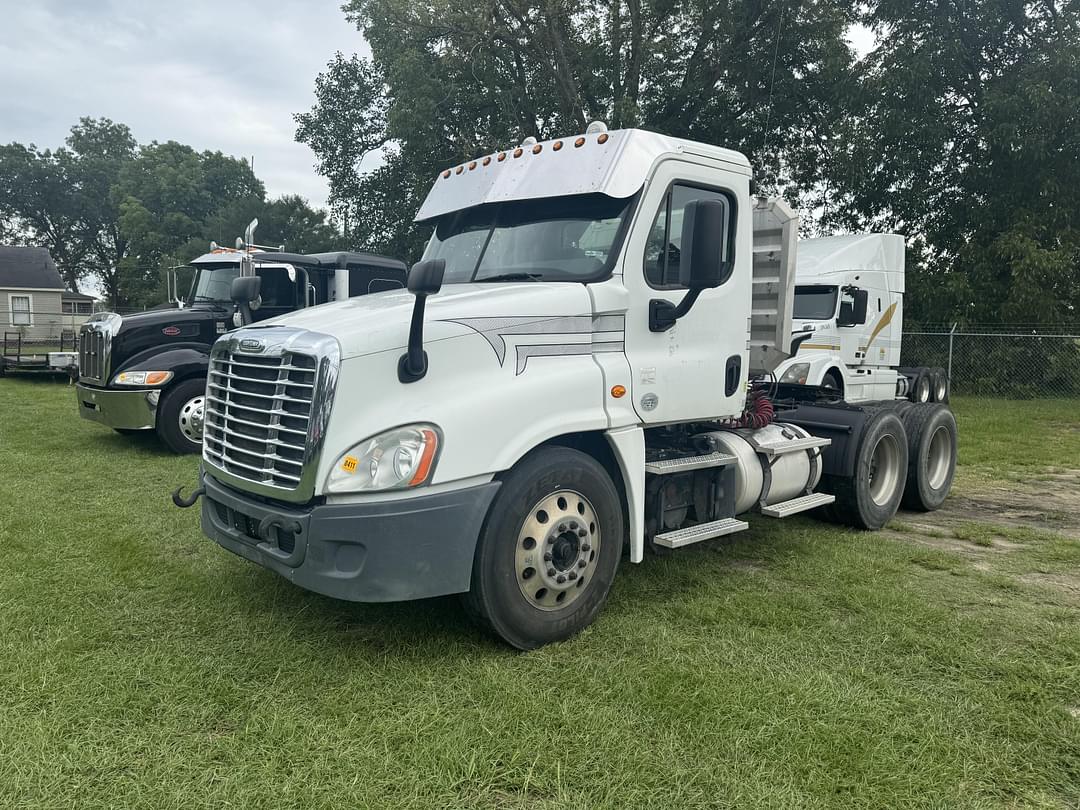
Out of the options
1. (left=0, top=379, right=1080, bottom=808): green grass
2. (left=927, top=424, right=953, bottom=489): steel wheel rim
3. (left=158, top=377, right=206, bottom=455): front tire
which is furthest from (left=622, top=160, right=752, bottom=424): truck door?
(left=158, top=377, right=206, bottom=455): front tire

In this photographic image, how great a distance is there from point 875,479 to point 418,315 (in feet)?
16.4

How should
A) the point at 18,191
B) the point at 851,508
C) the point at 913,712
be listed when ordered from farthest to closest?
the point at 18,191
the point at 851,508
the point at 913,712

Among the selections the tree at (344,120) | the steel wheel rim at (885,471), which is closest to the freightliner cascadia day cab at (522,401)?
the steel wheel rim at (885,471)

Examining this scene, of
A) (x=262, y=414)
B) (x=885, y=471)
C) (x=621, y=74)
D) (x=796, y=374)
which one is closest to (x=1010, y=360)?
(x=796, y=374)

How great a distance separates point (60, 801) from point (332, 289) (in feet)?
30.1

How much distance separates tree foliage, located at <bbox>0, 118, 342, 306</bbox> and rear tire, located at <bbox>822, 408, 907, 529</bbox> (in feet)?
159

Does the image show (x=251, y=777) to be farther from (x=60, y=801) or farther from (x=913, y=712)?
(x=913, y=712)

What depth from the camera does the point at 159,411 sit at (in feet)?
31.0

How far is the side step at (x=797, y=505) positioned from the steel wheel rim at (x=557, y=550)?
1.78 metres

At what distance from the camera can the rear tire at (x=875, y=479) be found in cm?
623

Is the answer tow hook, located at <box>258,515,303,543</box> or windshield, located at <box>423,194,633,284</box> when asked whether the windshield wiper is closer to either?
windshield, located at <box>423,194,633,284</box>

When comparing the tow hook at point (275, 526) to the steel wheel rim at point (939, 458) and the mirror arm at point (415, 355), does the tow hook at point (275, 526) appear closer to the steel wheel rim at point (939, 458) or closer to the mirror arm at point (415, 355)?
the mirror arm at point (415, 355)

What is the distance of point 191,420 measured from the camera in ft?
31.4

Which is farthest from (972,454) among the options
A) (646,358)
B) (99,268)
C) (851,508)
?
(99,268)
